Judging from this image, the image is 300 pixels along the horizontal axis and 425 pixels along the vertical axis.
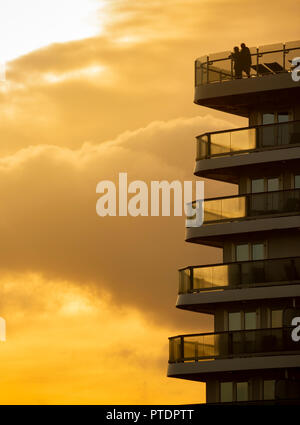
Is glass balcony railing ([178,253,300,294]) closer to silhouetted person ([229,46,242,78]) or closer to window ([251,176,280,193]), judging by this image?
window ([251,176,280,193])

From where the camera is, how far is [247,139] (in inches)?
3967

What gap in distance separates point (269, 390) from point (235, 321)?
413 centimetres

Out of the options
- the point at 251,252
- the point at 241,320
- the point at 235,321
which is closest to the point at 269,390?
the point at 241,320

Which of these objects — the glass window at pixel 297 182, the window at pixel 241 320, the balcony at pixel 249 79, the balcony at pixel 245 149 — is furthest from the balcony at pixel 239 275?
the balcony at pixel 249 79

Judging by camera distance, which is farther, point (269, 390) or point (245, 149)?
point (245, 149)

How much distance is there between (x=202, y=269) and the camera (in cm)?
10050

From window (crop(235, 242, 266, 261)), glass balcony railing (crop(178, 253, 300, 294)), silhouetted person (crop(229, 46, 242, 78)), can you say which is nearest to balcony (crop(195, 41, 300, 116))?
silhouetted person (crop(229, 46, 242, 78))

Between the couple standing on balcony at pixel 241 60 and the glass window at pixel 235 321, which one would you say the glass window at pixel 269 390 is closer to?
the glass window at pixel 235 321

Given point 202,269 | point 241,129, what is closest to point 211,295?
point 202,269

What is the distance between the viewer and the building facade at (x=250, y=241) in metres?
98.1

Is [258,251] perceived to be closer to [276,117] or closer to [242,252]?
[242,252]

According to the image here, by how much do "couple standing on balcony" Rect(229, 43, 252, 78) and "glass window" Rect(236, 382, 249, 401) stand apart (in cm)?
1543

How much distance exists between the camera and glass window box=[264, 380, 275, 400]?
9862 centimetres

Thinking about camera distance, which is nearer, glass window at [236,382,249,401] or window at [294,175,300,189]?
glass window at [236,382,249,401]
